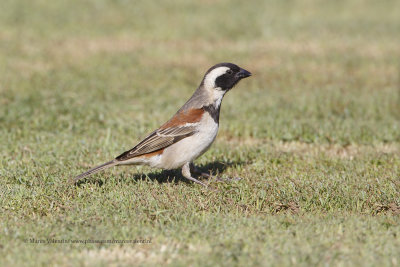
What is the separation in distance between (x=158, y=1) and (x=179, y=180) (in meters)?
13.7

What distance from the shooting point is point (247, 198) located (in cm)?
725

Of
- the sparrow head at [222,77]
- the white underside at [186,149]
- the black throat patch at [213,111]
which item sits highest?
the sparrow head at [222,77]

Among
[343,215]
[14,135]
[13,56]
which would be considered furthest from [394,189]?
[13,56]

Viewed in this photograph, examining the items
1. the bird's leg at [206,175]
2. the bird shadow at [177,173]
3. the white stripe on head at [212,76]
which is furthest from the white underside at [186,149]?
the white stripe on head at [212,76]

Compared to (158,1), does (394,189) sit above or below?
below

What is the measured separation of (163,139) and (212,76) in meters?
1.22

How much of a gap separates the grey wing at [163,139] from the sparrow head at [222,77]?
0.82 meters

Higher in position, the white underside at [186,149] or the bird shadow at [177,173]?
the white underside at [186,149]

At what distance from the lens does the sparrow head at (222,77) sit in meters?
8.48

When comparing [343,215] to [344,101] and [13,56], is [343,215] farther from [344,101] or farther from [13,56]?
[13,56]

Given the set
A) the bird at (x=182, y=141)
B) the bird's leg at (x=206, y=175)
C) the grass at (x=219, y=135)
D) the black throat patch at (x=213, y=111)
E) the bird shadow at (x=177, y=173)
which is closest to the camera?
the grass at (x=219, y=135)

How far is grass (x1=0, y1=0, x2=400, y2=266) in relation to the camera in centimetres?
593

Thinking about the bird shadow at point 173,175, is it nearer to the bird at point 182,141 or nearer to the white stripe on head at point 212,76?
the bird at point 182,141

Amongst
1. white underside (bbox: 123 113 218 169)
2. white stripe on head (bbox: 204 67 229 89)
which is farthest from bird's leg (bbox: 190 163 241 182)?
white stripe on head (bbox: 204 67 229 89)
